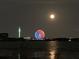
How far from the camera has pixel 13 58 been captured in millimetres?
29359

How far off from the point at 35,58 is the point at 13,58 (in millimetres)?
2215

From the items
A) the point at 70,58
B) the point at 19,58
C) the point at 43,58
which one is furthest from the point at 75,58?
the point at 19,58

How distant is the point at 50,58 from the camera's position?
94.8 ft

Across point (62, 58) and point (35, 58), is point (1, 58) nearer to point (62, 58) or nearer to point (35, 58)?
point (35, 58)

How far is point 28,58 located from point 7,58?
6.46ft

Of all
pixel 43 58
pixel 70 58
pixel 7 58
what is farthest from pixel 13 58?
pixel 70 58

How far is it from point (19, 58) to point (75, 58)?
5121 mm

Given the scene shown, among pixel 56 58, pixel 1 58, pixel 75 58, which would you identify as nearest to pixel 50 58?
pixel 56 58

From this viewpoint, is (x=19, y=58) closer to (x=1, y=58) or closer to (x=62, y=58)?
(x=1, y=58)

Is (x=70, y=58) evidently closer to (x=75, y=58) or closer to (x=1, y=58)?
(x=75, y=58)

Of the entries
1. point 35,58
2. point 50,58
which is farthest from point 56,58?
point 35,58

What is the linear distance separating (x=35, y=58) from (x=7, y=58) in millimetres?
2702

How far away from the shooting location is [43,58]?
97.2ft

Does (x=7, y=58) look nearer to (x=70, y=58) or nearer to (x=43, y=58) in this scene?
(x=43, y=58)
